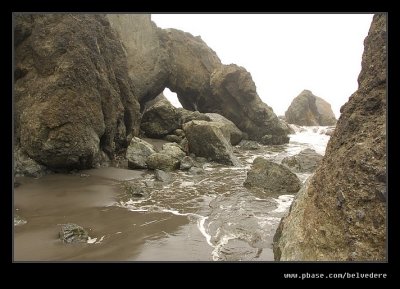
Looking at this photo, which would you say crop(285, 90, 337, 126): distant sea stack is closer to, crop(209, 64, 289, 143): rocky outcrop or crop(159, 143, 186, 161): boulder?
crop(209, 64, 289, 143): rocky outcrop

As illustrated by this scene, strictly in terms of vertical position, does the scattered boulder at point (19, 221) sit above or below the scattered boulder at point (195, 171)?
below

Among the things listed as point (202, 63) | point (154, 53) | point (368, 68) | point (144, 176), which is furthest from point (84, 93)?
point (202, 63)

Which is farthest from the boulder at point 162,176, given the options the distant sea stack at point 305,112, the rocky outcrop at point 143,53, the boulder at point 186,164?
the distant sea stack at point 305,112

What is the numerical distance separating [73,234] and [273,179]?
585 centimetres

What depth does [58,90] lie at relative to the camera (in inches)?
389

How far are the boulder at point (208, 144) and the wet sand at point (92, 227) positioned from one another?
5465 mm

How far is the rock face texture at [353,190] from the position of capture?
3.50 m

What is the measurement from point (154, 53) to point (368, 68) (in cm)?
1767

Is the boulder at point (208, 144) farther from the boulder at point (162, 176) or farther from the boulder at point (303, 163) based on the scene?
the boulder at point (162, 176)

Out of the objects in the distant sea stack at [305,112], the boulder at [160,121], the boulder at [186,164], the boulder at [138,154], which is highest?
the distant sea stack at [305,112]

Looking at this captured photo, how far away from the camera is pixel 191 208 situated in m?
7.59

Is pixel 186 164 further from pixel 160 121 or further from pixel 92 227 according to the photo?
pixel 160 121

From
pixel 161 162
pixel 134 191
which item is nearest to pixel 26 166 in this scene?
pixel 134 191
